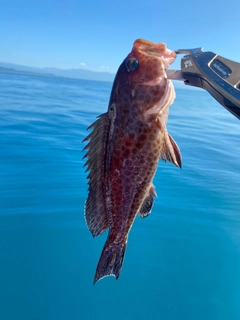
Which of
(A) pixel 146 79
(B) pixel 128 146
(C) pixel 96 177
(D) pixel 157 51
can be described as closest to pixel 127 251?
(C) pixel 96 177

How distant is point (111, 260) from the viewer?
181 cm

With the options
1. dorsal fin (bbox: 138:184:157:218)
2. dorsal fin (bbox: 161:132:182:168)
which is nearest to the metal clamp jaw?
dorsal fin (bbox: 161:132:182:168)

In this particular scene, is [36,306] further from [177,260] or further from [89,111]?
[89,111]

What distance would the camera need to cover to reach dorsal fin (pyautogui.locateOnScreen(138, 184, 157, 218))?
188cm

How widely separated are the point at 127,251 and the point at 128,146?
108 inches

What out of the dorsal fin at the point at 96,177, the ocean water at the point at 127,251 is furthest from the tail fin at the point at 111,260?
the ocean water at the point at 127,251

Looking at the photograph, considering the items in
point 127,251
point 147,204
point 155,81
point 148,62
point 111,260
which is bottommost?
point 127,251

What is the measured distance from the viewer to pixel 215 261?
3.99m

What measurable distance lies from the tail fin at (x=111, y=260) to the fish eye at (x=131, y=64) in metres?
1.11

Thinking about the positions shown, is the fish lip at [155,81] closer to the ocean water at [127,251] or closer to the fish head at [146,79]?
the fish head at [146,79]

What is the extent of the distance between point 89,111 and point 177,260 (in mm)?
10599

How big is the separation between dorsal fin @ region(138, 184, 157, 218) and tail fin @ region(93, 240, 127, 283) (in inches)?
9.0

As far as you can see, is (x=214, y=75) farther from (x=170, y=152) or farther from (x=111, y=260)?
(x=111, y=260)

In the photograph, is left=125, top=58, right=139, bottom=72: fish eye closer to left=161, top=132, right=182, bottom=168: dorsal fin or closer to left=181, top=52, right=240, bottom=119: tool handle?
left=181, top=52, right=240, bottom=119: tool handle
